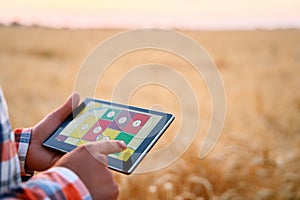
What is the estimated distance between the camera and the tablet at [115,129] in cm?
55

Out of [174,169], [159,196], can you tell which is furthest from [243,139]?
[159,196]

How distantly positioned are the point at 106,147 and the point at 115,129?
10 centimetres

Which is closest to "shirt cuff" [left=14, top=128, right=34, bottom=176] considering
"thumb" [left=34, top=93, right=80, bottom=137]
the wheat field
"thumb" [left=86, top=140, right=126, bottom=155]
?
"thumb" [left=34, top=93, right=80, bottom=137]

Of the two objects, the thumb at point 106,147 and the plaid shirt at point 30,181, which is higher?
the thumb at point 106,147

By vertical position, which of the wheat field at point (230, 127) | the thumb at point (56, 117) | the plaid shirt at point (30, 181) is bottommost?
the plaid shirt at point (30, 181)

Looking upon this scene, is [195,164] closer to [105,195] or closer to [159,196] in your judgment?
[159,196]

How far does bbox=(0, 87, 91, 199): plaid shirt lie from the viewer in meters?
0.43

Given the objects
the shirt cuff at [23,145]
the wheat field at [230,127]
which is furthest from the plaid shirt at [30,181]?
the wheat field at [230,127]

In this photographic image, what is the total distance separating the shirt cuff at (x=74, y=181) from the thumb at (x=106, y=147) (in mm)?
44

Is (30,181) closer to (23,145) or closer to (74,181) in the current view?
(74,181)

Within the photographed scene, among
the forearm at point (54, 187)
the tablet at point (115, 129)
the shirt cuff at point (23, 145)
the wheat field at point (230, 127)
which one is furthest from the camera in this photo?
the wheat field at point (230, 127)

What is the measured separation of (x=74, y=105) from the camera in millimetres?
715

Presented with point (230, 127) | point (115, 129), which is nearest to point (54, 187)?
point (115, 129)

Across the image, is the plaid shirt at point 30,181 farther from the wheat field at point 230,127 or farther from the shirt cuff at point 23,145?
the wheat field at point 230,127
